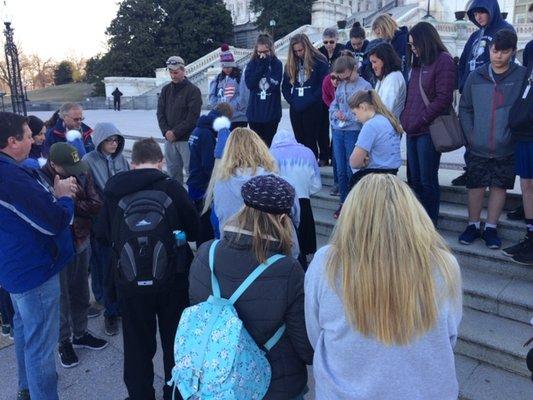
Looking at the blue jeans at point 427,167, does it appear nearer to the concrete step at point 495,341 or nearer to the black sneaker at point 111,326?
the concrete step at point 495,341

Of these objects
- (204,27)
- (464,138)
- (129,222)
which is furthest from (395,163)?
(204,27)

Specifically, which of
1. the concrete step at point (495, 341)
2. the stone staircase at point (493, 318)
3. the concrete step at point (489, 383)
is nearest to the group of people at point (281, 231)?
the stone staircase at point (493, 318)

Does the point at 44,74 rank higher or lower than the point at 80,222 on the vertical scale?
higher

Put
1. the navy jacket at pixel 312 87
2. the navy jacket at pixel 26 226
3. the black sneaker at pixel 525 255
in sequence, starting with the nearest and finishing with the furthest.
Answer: the navy jacket at pixel 26 226, the black sneaker at pixel 525 255, the navy jacket at pixel 312 87

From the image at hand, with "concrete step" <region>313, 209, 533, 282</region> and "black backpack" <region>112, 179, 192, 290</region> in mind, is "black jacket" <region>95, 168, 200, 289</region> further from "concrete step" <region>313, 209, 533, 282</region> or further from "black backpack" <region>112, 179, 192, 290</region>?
"concrete step" <region>313, 209, 533, 282</region>

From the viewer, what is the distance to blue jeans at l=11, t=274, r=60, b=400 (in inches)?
117

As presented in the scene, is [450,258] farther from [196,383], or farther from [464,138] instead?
[464,138]

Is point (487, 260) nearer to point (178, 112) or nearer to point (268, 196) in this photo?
point (268, 196)

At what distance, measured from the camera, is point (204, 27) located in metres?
37.6

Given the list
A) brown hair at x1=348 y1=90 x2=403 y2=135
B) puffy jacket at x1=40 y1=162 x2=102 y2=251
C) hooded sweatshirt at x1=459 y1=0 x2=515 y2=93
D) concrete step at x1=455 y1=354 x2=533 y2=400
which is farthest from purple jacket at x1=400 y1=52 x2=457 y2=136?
puffy jacket at x1=40 y1=162 x2=102 y2=251

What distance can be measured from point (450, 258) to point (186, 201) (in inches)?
71.2

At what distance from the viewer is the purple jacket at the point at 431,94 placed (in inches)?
166

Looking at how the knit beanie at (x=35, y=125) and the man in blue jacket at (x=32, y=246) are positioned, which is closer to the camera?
the man in blue jacket at (x=32, y=246)

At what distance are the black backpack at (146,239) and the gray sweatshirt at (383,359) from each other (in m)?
1.33
